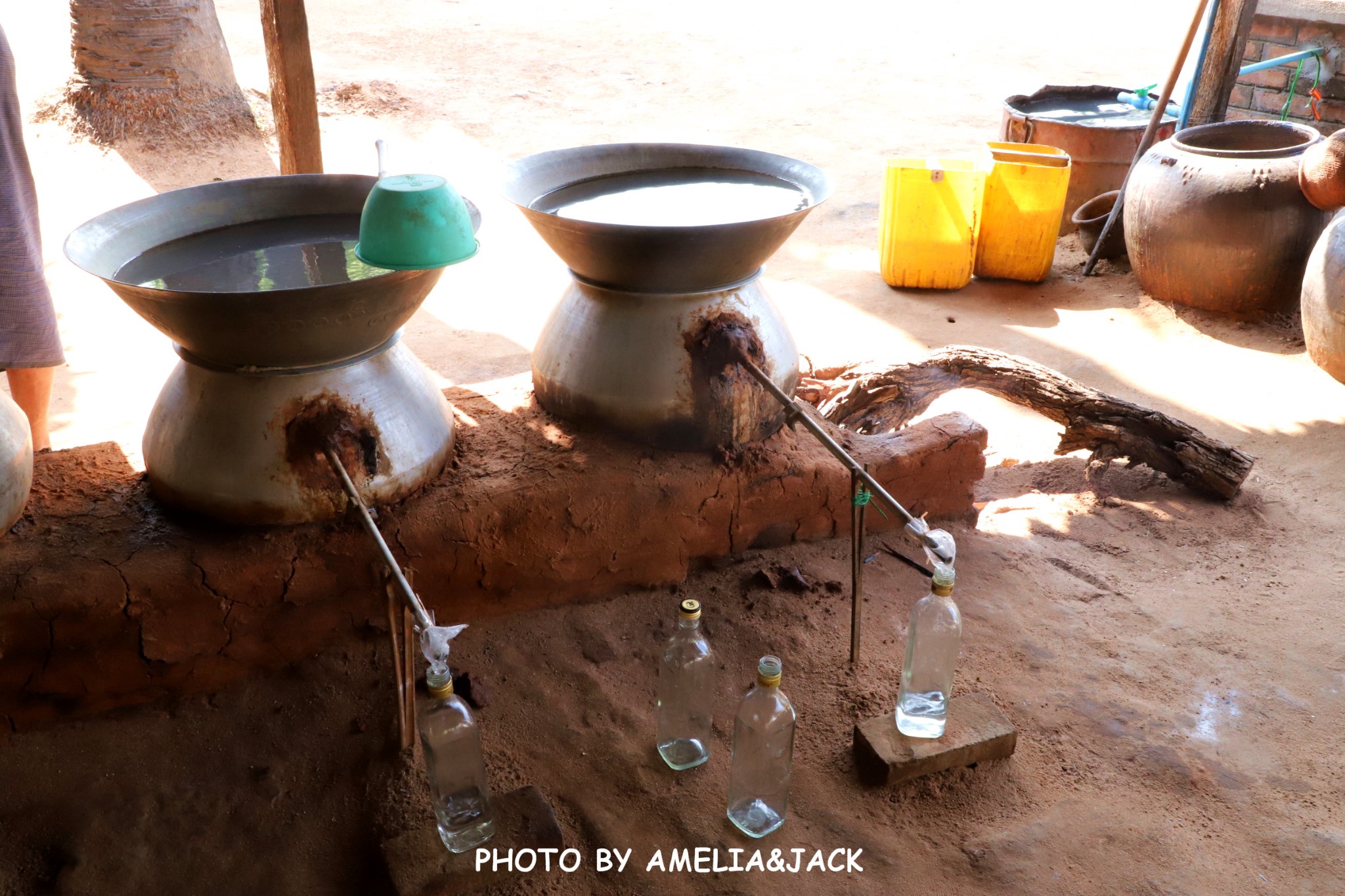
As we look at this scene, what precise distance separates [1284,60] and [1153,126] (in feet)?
4.40

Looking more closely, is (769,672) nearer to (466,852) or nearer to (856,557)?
(856,557)

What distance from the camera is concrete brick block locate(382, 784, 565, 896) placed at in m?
2.00

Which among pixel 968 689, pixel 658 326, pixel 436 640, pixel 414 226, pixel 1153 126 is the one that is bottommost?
pixel 968 689

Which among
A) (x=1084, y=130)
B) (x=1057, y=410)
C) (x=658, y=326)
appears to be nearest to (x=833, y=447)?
(x=658, y=326)

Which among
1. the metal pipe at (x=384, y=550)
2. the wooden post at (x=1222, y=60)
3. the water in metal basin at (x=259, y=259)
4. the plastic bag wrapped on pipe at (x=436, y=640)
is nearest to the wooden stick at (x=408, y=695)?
the metal pipe at (x=384, y=550)

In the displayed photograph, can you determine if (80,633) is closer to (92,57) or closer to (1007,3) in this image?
(92,57)

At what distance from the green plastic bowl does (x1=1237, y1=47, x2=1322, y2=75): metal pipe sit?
6.44m

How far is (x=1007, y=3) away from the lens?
14.1 metres

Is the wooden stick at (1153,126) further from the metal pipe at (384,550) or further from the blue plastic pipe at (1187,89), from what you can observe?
the metal pipe at (384,550)

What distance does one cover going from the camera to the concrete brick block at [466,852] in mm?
1997

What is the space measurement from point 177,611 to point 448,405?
0.83m

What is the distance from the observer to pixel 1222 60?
19.9 ft

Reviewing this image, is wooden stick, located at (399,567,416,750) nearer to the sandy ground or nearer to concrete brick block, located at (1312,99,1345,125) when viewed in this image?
the sandy ground

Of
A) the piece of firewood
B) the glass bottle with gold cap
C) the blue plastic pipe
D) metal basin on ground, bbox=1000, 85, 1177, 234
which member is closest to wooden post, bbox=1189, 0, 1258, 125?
the blue plastic pipe
